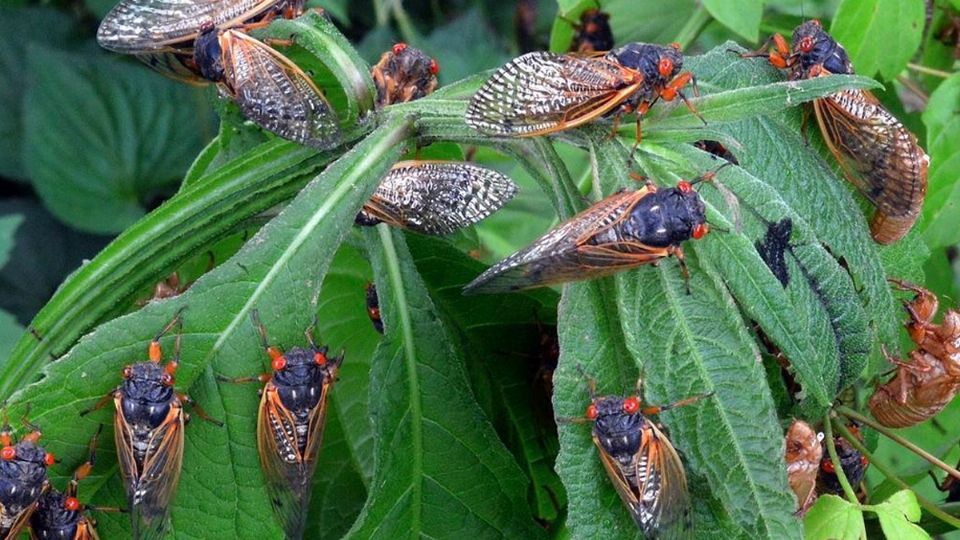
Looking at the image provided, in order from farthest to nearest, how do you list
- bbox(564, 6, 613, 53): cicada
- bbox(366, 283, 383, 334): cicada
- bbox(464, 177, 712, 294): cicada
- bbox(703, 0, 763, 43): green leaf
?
bbox(564, 6, 613, 53): cicada, bbox(703, 0, 763, 43): green leaf, bbox(366, 283, 383, 334): cicada, bbox(464, 177, 712, 294): cicada

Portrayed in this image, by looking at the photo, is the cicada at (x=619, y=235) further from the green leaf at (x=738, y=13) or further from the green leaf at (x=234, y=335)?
the green leaf at (x=738, y=13)

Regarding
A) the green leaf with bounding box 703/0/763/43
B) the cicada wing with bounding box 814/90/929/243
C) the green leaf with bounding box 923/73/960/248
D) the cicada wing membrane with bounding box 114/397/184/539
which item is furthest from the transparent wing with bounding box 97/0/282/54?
the green leaf with bounding box 923/73/960/248

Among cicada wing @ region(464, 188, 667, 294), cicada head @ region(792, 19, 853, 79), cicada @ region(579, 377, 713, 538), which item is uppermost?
cicada head @ region(792, 19, 853, 79)

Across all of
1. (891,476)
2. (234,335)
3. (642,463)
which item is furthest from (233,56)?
(891,476)

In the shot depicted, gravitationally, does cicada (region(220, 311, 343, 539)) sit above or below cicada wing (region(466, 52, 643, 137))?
below

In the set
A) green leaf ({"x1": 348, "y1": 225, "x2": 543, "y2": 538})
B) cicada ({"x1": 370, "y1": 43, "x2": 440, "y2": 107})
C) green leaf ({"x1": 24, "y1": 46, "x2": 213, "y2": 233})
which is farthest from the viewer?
green leaf ({"x1": 24, "y1": 46, "x2": 213, "y2": 233})

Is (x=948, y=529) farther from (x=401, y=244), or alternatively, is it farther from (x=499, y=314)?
(x=401, y=244)

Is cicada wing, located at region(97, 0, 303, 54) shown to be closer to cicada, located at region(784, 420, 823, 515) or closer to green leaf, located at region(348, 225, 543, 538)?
green leaf, located at region(348, 225, 543, 538)
